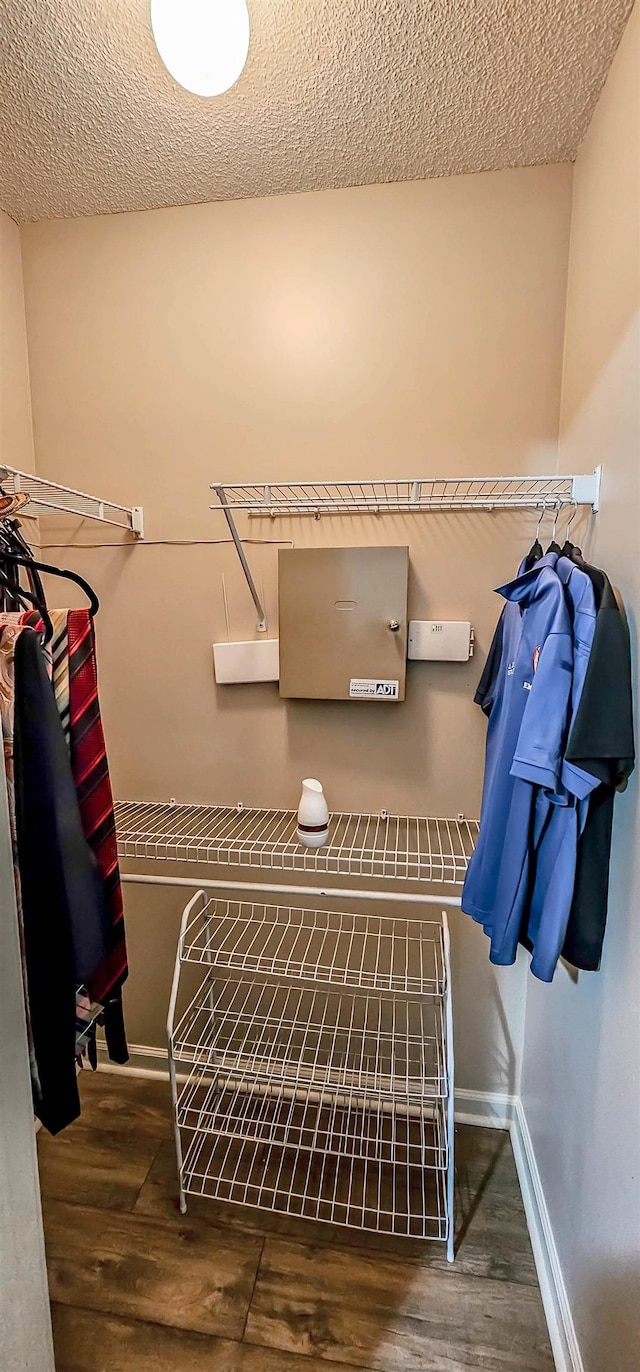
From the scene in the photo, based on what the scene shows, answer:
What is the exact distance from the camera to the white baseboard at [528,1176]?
42.5 inches

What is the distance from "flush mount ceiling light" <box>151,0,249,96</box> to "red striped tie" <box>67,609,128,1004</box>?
941 millimetres

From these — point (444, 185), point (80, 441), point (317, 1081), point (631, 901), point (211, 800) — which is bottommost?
point (317, 1081)

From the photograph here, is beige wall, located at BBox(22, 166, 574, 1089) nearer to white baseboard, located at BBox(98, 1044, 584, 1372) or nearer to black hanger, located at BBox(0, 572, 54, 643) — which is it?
white baseboard, located at BBox(98, 1044, 584, 1372)

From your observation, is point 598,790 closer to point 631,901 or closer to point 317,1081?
point 631,901

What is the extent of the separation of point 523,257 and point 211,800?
164 cm

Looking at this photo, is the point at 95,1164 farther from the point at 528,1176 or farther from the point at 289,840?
the point at 528,1176

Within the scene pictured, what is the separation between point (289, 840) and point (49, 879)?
2.08 ft

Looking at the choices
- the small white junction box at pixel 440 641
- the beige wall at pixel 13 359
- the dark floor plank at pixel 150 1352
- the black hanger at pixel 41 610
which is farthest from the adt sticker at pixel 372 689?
the dark floor plank at pixel 150 1352

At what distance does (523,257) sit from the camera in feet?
4.37

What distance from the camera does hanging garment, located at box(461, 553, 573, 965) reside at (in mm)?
943

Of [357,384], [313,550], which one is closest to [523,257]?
[357,384]

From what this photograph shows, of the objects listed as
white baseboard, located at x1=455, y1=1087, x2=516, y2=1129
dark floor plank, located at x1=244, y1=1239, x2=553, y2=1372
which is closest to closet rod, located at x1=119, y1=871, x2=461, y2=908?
white baseboard, located at x1=455, y1=1087, x2=516, y2=1129

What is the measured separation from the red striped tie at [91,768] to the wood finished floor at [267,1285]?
2.37ft

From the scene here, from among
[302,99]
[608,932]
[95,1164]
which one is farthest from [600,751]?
[95,1164]
